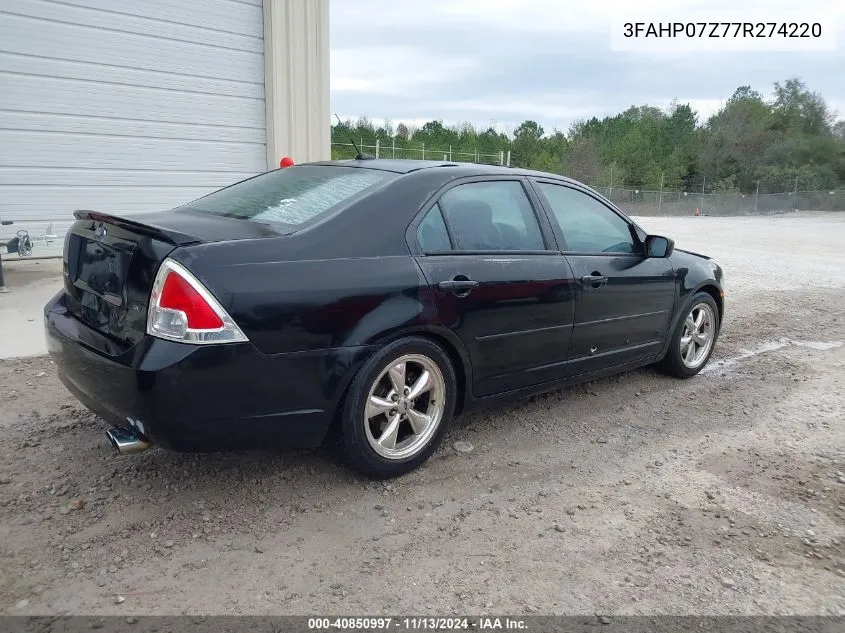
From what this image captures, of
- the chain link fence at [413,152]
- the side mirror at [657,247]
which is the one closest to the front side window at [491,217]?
the side mirror at [657,247]

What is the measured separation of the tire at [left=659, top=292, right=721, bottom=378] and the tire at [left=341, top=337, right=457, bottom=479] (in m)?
2.31

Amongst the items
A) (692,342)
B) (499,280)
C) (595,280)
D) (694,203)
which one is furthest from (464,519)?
(694,203)

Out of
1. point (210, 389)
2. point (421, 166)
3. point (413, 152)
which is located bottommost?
point (210, 389)

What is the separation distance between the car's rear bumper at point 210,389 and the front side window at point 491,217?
0.94 metres

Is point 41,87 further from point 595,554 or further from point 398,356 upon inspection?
point 595,554

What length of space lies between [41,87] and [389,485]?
7.21 m

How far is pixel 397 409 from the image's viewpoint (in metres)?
3.31

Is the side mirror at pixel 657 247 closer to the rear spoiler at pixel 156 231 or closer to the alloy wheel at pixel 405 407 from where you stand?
the alloy wheel at pixel 405 407

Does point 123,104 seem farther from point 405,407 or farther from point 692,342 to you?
point 692,342

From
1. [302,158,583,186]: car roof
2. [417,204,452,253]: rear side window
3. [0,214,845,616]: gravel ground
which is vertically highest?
[302,158,583,186]: car roof

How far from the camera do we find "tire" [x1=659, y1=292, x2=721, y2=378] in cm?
504

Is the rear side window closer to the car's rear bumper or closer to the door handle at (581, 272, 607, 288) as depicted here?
the car's rear bumper

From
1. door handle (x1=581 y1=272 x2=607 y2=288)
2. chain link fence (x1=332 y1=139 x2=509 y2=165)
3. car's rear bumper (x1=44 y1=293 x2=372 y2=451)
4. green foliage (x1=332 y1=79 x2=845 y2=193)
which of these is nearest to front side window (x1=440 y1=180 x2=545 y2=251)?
door handle (x1=581 y1=272 x2=607 y2=288)

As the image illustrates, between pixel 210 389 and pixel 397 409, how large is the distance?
3.13 ft
